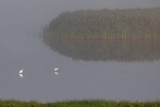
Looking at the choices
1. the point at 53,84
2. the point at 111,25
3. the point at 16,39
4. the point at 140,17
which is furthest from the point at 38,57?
the point at 140,17

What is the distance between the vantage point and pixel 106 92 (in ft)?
23.3

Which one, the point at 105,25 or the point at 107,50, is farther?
the point at 105,25

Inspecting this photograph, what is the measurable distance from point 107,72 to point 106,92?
44.2 inches

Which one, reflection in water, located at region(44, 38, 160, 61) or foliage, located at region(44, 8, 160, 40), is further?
foliage, located at region(44, 8, 160, 40)

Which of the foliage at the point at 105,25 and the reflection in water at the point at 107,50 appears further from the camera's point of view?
the foliage at the point at 105,25

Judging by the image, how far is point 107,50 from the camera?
9.27 metres

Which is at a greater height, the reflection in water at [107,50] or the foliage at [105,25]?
the foliage at [105,25]

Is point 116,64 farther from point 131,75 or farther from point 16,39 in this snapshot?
point 16,39

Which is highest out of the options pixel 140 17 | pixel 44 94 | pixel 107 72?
pixel 140 17

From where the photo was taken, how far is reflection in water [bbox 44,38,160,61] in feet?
29.7

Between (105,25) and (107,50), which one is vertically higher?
(105,25)

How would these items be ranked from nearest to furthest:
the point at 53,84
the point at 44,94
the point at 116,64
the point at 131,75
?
the point at 44,94 → the point at 53,84 → the point at 131,75 → the point at 116,64

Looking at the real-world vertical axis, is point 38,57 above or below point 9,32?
below

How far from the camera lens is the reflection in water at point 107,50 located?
9.04 m
